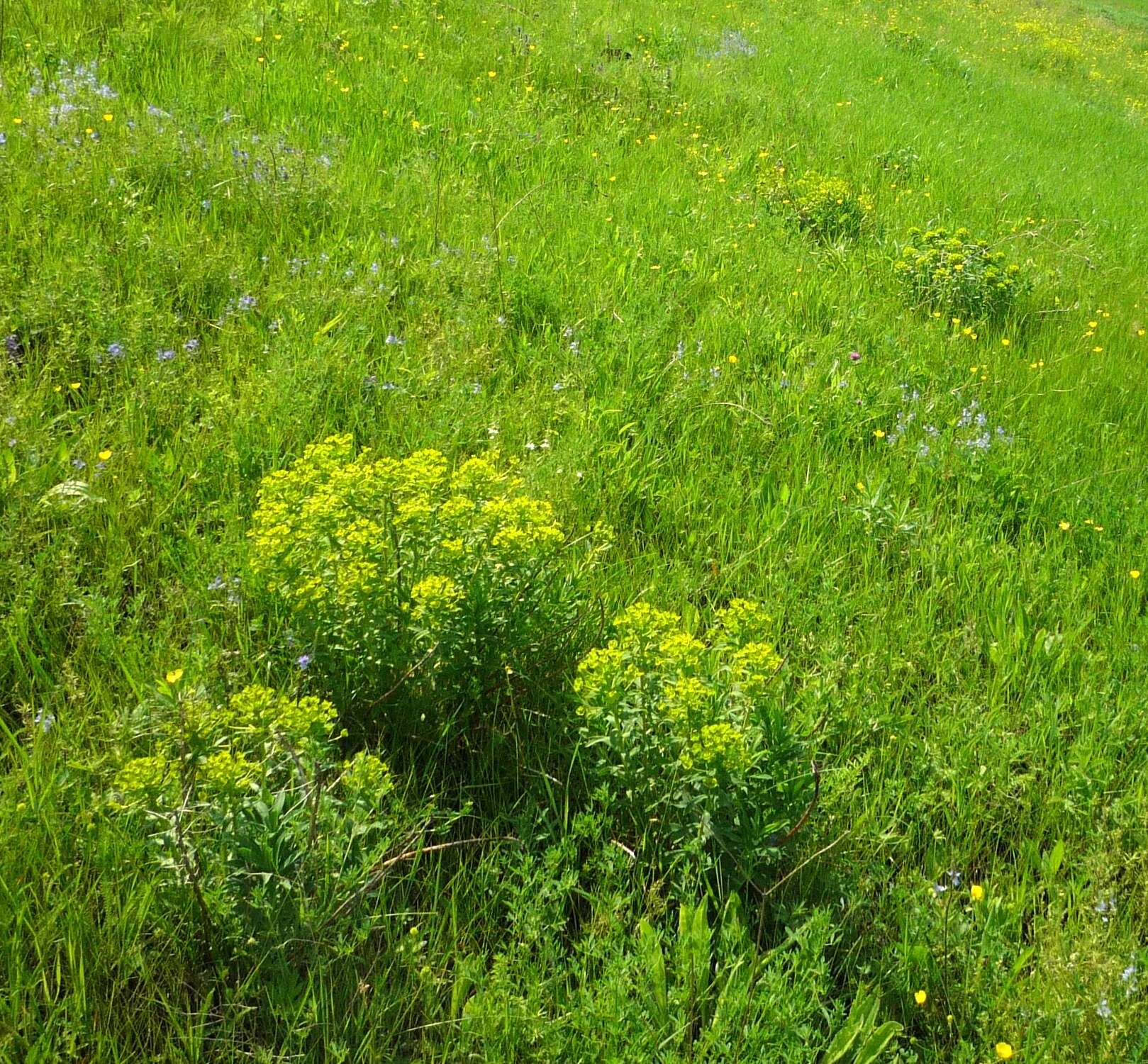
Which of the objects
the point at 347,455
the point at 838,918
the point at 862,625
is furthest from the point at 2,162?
the point at 838,918

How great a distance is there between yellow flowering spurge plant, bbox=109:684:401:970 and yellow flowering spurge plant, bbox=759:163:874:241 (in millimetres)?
4549

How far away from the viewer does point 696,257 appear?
15.5 feet

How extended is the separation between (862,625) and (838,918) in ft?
3.43

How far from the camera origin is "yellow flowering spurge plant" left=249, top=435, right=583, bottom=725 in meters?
2.21

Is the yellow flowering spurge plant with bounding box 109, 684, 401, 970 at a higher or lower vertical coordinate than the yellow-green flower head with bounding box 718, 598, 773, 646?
lower

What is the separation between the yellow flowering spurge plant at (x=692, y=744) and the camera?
2.04 meters

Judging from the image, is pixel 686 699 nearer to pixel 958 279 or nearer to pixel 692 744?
pixel 692 744

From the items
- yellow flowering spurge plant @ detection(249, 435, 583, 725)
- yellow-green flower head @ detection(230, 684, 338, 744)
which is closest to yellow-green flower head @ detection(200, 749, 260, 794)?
yellow-green flower head @ detection(230, 684, 338, 744)

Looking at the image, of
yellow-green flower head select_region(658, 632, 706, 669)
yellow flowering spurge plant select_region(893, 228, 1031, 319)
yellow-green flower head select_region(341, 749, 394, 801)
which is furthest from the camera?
yellow flowering spurge plant select_region(893, 228, 1031, 319)

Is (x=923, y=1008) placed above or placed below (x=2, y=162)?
below

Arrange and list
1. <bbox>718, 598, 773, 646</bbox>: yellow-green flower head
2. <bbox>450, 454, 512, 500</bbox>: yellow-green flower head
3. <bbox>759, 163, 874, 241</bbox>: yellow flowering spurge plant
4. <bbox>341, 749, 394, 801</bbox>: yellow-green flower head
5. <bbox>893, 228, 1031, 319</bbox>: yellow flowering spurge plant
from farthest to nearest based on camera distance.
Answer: <bbox>759, 163, 874, 241</bbox>: yellow flowering spurge plant
<bbox>893, 228, 1031, 319</bbox>: yellow flowering spurge plant
<bbox>450, 454, 512, 500</bbox>: yellow-green flower head
<bbox>718, 598, 773, 646</bbox>: yellow-green flower head
<bbox>341, 749, 394, 801</bbox>: yellow-green flower head

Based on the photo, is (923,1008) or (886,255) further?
(886,255)

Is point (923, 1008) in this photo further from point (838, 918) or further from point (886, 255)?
point (886, 255)

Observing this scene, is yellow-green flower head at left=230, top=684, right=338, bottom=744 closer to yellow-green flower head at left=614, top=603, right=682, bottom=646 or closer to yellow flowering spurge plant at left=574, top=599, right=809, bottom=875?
yellow flowering spurge plant at left=574, top=599, right=809, bottom=875
